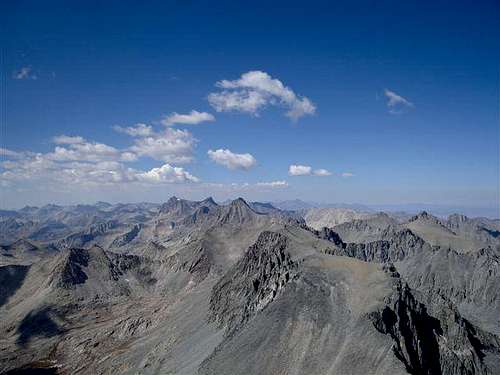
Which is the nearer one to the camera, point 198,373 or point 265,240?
point 198,373

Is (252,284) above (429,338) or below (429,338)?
above

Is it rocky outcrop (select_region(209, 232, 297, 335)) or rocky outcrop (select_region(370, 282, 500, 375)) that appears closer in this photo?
rocky outcrop (select_region(370, 282, 500, 375))

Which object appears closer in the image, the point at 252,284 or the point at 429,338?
the point at 429,338

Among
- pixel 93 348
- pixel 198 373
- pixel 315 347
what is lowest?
pixel 93 348

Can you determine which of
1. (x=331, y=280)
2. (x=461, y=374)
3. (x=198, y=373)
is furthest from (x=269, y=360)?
(x=461, y=374)

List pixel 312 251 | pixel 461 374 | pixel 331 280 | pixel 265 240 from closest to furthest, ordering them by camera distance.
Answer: pixel 461 374
pixel 331 280
pixel 312 251
pixel 265 240

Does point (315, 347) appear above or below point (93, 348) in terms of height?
above

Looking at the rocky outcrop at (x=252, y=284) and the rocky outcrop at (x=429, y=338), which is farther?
the rocky outcrop at (x=252, y=284)

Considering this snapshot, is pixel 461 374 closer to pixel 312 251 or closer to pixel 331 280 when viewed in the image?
pixel 331 280
